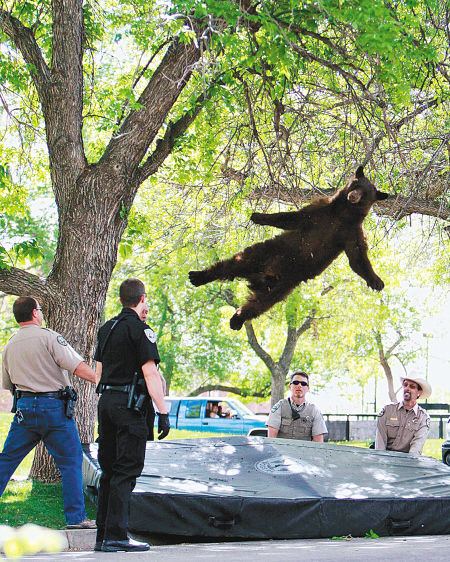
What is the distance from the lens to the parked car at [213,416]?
66.5ft

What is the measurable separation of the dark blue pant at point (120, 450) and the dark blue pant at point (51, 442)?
1045 mm

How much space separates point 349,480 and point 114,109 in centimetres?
515

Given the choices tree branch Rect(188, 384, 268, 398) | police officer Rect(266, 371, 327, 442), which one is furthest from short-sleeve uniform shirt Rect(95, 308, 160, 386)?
tree branch Rect(188, 384, 268, 398)

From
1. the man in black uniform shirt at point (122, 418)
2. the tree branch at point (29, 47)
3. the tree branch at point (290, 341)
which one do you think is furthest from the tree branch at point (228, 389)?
the man in black uniform shirt at point (122, 418)

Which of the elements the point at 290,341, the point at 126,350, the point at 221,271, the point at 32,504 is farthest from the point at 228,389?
the point at 126,350

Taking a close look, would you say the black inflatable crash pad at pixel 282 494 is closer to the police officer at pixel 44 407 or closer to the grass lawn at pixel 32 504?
the grass lawn at pixel 32 504

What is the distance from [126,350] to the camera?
4898mm

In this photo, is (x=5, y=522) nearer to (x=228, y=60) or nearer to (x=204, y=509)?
(x=204, y=509)

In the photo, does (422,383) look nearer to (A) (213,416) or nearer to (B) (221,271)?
(B) (221,271)

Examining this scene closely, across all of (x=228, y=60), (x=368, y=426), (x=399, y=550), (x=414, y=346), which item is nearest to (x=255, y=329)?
(x=368, y=426)

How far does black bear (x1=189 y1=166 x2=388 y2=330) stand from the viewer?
6.51m

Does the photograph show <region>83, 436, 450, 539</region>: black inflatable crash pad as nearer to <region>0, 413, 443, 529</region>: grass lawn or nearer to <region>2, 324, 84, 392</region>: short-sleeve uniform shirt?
<region>0, 413, 443, 529</region>: grass lawn

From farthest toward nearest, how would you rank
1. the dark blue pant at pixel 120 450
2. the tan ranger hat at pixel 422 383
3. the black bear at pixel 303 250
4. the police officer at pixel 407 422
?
the tan ranger hat at pixel 422 383, the police officer at pixel 407 422, the black bear at pixel 303 250, the dark blue pant at pixel 120 450

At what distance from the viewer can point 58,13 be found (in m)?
8.76
